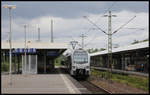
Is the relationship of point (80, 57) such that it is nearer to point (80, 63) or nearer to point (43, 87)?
point (80, 63)

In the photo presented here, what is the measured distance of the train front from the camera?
2711cm

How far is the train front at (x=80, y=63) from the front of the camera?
27.1 m

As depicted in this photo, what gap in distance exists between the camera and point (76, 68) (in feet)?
89.1

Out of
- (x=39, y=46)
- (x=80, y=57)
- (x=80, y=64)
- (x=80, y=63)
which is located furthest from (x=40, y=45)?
(x=80, y=64)

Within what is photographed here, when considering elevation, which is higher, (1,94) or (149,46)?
(149,46)

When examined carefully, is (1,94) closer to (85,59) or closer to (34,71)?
(85,59)

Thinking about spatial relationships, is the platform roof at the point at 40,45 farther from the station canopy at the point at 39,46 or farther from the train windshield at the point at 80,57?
the train windshield at the point at 80,57

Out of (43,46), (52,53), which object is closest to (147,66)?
(43,46)

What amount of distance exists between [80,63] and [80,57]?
569mm

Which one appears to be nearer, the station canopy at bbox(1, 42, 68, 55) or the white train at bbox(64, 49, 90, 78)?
the white train at bbox(64, 49, 90, 78)

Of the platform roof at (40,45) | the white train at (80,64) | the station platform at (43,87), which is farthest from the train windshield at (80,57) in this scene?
the platform roof at (40,45)

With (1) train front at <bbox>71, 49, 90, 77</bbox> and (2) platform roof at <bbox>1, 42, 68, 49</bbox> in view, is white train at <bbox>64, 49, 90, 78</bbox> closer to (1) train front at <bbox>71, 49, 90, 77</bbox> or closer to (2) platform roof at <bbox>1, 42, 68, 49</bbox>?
(1) train front at <bbox>71, 49, 90, 77</bbox>

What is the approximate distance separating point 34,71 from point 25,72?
1.19 meters

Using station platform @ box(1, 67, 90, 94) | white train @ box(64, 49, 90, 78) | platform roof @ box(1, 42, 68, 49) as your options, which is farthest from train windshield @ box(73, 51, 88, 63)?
platform roof @ box(1, 42, 68, 49)
